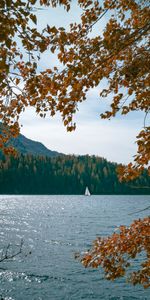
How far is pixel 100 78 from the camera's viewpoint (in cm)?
662

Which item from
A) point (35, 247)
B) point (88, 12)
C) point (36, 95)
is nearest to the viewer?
point (36, 95)

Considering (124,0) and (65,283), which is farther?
(65,283)

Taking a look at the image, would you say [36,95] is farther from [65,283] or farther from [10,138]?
[65,283]

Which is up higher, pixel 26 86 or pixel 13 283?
pixel 26 86

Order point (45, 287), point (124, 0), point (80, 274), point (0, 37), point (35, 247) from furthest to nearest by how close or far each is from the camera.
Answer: point (35, 247)
point (80, 274)
point (45, 287)
point (124, 0)
point (0, 37)

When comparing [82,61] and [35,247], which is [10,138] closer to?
[82,61]

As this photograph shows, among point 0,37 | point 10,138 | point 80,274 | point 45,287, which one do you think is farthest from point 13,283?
point 0,37

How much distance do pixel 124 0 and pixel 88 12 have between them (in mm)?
1056

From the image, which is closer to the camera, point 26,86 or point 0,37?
point 0,37

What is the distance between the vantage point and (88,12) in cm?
727

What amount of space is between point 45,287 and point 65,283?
225cm

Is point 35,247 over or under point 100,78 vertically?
under

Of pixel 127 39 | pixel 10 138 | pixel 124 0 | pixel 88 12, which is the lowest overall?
pixel 10 138

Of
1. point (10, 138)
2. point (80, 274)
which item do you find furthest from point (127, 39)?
point (80, 274)
